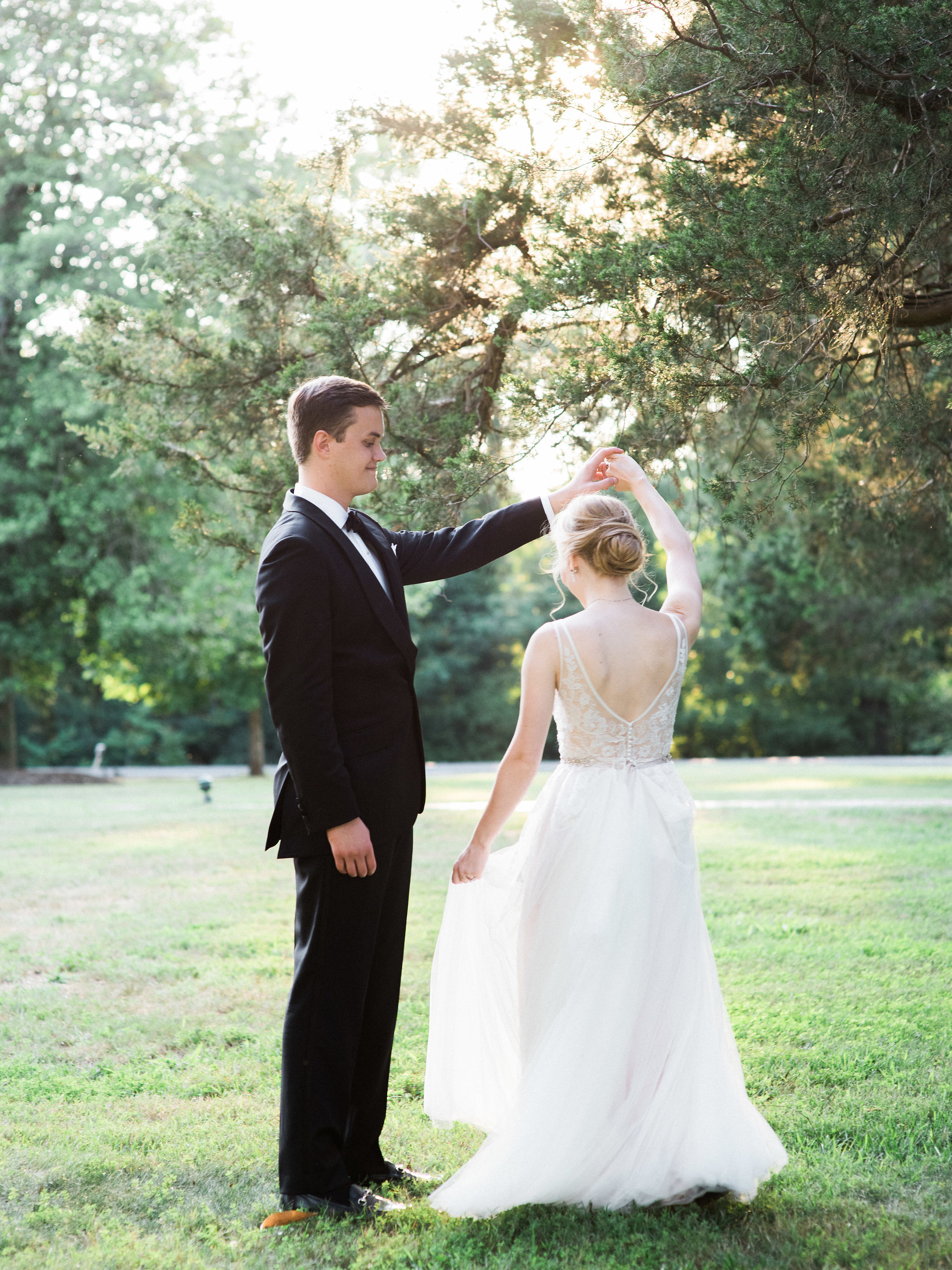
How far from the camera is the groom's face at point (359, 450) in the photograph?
139 inches

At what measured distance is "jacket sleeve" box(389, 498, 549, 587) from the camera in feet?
12.9

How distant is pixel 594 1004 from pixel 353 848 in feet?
2.78

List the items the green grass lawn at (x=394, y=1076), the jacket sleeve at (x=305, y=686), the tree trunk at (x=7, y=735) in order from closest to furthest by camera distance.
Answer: the green grass lawn at (x=394, y=1076), the jacket sleeve at (x=305, y=686), the tree trunk at (x=7, y=735)

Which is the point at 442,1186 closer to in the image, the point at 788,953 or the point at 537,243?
the point at 537,243

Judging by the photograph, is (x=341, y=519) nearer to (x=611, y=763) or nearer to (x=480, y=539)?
(x=480, y=539)

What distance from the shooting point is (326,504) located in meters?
3.57

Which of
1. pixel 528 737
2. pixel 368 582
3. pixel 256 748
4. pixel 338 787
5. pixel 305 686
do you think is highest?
pixel 368 582

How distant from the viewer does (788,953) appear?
6.86 metres

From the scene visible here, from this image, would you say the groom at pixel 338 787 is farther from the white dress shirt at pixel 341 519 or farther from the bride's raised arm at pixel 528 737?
the bride's raised arm at pixel 528 737

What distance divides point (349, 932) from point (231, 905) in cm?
583

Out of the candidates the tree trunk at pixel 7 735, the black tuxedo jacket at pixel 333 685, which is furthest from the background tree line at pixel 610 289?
the tree trunk at pixel 7 735

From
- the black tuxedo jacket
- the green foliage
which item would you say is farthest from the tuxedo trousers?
the green foliage

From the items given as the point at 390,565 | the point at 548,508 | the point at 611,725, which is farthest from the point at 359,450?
the point at 611,725

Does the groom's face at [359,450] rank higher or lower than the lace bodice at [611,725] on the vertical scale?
higher
